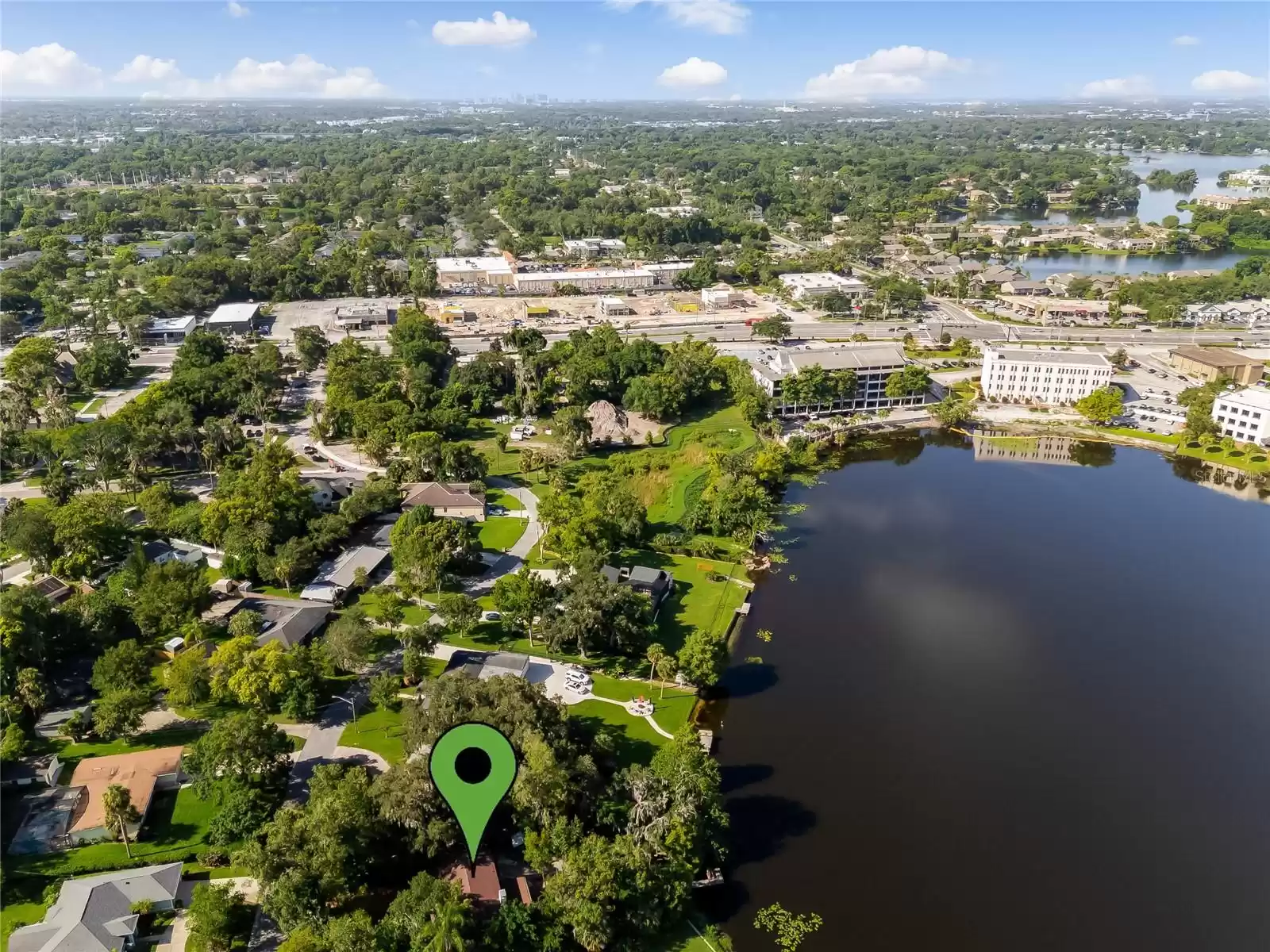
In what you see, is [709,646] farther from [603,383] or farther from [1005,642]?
[603,383]

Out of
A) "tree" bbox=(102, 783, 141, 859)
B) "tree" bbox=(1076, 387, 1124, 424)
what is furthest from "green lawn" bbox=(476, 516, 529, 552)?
"tree" bbox=(1076, 387, 1124, 424)

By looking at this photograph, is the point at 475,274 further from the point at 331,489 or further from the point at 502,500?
the point at 502,500

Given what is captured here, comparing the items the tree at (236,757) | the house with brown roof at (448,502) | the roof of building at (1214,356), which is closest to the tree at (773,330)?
the roof of building at (1214,356)

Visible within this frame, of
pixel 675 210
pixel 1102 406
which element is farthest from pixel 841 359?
pixel 675 210

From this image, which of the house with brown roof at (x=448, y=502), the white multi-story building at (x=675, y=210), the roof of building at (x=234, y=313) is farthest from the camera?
the white multi-story building at (x=675, y=210)

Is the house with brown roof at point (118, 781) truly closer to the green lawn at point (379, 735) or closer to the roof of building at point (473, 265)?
the green lawn at point (379, 735)
